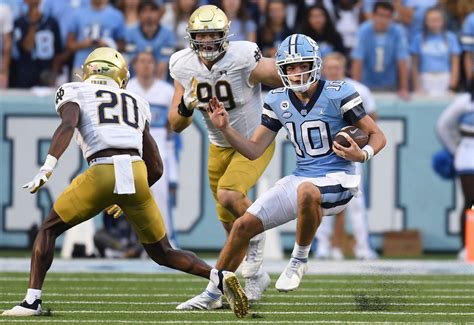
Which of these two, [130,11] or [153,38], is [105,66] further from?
[130,11]

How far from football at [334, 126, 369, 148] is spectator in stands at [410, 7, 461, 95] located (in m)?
5.47

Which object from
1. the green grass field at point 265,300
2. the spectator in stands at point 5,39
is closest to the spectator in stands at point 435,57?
the green grass field at point 265,300

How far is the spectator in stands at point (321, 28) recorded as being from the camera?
465 inches

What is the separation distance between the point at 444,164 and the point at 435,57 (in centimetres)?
107

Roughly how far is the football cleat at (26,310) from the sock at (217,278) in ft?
3.05

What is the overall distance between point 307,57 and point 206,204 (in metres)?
5.20

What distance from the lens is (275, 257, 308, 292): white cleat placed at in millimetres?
6684

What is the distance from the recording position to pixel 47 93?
470 inches

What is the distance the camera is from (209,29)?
7.43 m

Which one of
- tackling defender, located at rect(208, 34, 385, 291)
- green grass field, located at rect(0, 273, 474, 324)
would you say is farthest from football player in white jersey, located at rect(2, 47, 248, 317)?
tackling defender, located at rect(208, 34, 385, 291)

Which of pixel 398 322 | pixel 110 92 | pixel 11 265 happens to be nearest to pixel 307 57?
pixel 110 92

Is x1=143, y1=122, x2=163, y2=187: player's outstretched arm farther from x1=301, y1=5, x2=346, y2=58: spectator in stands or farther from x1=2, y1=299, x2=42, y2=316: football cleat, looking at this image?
x1=301, y1=5, x2=346, y2=58: spectator in stands

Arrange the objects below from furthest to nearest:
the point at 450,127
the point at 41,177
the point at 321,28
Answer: the point at 321,28 < the point at 450,127 < the point at 41,177

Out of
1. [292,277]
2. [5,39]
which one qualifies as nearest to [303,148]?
[292,277]
